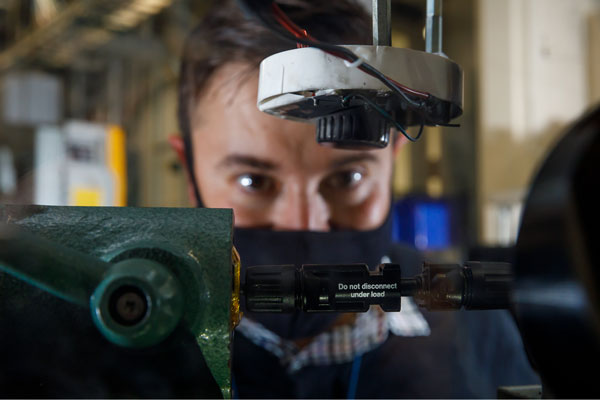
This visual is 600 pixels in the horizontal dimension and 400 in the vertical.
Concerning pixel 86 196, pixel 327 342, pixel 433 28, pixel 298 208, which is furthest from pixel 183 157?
pixel 86 196

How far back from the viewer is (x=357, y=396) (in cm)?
93

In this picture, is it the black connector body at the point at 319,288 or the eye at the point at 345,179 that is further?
the eye at the point at 345,179

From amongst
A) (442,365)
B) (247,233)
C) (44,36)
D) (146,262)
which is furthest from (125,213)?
(44,36)

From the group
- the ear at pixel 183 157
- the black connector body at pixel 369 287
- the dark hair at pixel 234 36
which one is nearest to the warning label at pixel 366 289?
the black connector body at pixel 369 287

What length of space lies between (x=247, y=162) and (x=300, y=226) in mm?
160

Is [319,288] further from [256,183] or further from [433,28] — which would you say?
[256,183]

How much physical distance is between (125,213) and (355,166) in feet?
2.05

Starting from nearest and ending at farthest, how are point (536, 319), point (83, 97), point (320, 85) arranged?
point (536, 319) < point (320, 85) < point (83, 97)

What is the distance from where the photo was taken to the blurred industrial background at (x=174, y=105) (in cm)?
248

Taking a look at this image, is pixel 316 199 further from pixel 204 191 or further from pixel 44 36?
pixel 44 36

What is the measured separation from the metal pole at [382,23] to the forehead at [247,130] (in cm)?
51

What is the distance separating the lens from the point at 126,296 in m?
0.38

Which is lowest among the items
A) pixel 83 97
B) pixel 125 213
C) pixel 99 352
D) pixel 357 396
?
pixel 357 396

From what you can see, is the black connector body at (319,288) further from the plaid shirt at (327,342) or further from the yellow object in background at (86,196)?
the yellow object in background at (86,196)
